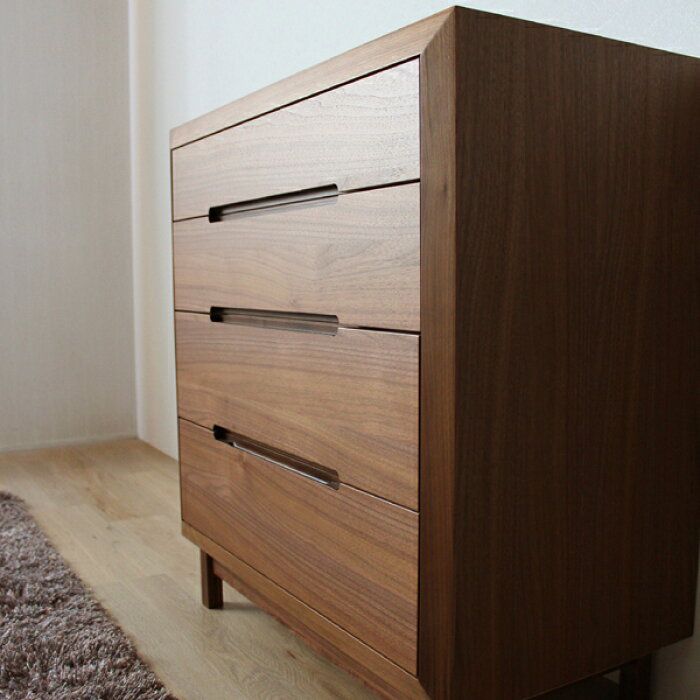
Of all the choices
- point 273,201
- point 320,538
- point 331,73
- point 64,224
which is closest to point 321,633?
point 320,538

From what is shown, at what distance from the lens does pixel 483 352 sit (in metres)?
0.79

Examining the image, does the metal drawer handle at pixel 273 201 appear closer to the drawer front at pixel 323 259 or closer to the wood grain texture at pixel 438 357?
the drawer front at pixel 323 259

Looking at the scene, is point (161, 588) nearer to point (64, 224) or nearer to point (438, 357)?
point (438, 357)

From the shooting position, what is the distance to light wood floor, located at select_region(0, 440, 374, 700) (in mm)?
1202

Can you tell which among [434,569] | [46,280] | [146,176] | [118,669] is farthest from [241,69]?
[434,569]

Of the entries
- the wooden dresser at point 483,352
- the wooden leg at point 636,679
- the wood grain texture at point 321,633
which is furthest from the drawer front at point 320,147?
the wooden leg at point 636,679

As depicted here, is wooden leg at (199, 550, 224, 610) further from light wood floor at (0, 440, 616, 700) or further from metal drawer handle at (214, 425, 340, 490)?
metal drawer handle at (214, 425, 340, 490)

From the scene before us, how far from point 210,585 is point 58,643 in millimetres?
268

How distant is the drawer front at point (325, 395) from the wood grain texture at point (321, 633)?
20 cm

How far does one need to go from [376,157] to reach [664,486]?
52 centimetres

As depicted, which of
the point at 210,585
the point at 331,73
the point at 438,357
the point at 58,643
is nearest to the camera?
the point at 438,357

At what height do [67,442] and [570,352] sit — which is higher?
[570,352]

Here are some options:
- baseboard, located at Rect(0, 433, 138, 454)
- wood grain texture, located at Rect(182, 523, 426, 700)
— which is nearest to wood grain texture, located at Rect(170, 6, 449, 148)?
wood grain texture, located at Rect(182, 523, 426, 700)

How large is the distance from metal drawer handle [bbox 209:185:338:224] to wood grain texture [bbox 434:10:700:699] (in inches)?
9.8
